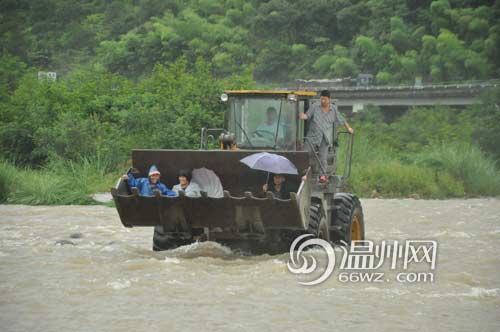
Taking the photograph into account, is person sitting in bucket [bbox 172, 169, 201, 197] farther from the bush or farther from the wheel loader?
the bush

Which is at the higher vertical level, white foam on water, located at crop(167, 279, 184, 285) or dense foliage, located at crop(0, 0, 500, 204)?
dense foliage, located at crop(0, 0, 500, 204)

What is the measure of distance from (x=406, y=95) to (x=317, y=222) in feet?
197

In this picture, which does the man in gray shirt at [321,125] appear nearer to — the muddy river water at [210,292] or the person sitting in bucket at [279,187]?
the person sitting in bucket at [279,187]

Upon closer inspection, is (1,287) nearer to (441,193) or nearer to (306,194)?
(306,194)

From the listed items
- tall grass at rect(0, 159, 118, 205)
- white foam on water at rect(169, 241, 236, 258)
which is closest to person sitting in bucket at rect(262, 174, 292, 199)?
white foam on water at rect(169, 241, 236, 258)

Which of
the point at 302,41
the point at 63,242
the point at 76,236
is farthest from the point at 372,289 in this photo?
the point at 302,41

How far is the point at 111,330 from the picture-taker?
34.8 ft

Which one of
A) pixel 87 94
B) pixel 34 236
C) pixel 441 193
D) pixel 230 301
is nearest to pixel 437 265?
pixel 230 301

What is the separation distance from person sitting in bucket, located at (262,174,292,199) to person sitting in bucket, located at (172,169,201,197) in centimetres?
96

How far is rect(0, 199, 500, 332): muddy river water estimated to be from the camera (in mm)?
11094

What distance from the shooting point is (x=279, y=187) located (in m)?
14.5

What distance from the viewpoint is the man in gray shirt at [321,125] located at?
15.1 metres

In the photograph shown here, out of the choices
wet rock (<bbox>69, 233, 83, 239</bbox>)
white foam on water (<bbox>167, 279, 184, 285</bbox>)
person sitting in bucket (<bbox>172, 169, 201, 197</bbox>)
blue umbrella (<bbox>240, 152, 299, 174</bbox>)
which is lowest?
wet rock (<bbox>69, 233, 83, 239</bbox>)

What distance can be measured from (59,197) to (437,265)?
42.2 feet
